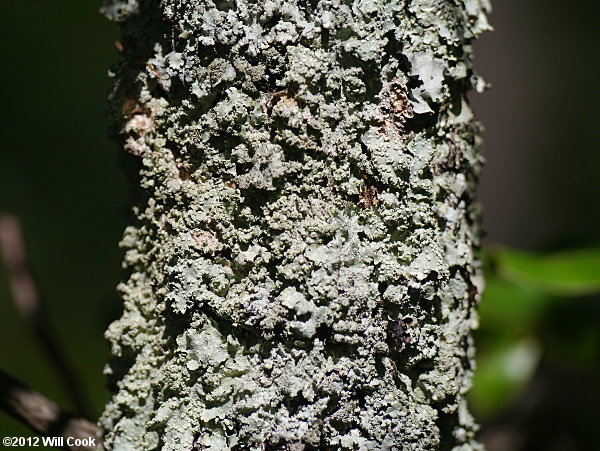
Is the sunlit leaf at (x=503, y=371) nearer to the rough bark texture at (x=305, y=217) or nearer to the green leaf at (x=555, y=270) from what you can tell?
the green leaf at (x=555, y=270)

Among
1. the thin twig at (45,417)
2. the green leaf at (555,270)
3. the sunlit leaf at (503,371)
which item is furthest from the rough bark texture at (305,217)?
the sunlit leaf at (503,371)

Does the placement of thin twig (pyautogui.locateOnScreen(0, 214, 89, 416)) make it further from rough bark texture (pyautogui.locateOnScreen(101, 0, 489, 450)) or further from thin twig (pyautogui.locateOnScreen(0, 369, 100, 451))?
rough bark texture (pyautogui.locateOnScreen(101, 0, 489, 450))

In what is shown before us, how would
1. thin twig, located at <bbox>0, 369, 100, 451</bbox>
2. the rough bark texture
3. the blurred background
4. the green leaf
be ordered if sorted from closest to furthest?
the rough bark texture, thin twig, located at <bbox>0, 369, 100, 451</bbox>, the green leaf, the blurred background

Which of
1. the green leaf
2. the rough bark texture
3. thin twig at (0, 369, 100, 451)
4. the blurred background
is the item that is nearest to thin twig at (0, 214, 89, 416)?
the blurred background

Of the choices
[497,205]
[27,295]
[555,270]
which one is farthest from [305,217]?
[497,205]

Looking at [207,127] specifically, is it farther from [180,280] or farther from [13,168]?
[13,168]

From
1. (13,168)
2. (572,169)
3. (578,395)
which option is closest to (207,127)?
(13,168)

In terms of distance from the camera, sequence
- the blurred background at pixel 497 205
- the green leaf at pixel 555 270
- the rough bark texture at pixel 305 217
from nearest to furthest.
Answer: the rough bark texture at pixel 305 217 < the green leaf at pixel 555 270 < the blurred background at pixel 497 205
